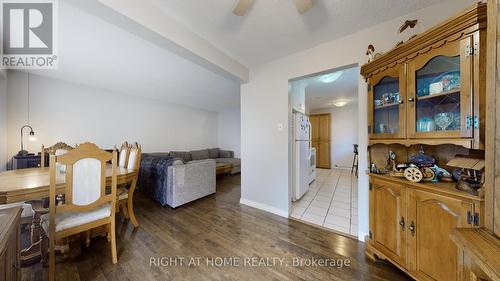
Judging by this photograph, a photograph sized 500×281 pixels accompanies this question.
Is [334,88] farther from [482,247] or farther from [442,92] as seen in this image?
[482,247]

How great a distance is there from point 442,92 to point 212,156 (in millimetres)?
5791

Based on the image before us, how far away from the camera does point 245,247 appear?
68.5 inches

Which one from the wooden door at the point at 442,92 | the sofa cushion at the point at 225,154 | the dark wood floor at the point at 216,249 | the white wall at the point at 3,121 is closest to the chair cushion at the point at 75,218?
the dark wood floor at the point at 216,249

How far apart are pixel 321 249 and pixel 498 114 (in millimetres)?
1658

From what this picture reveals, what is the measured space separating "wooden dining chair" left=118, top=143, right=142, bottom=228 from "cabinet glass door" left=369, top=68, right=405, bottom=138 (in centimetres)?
283

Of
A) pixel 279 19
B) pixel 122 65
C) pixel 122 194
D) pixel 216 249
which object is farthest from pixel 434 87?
pixel 122 65

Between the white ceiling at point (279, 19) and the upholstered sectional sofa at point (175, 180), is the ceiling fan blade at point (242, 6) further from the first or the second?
the upholstered sectional sofa at point (175, 180)

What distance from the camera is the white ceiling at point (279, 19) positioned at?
59.3 inches

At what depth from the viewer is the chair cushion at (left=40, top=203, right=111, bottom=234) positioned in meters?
1.33

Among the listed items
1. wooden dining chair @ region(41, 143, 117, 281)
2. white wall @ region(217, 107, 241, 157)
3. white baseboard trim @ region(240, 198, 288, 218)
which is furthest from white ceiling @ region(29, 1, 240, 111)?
white baseboard trim @ region(240, 198, 288, 218)

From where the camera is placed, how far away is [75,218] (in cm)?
139

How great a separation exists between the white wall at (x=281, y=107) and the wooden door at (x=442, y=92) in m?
0.55

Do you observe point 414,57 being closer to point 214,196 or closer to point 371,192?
point 371,192

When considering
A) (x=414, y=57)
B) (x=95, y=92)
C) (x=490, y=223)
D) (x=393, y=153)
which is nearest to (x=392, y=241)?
(x=393, y=153)
